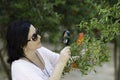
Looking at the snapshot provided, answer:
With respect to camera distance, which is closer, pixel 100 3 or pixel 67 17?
pixel 100 3

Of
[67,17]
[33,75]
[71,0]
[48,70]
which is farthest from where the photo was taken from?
[67,17]

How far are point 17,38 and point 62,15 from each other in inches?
80.1

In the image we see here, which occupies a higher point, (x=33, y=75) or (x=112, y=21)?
(x=112, y=21)

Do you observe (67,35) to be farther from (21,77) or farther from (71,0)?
(71,0)

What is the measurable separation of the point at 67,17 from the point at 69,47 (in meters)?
2.68

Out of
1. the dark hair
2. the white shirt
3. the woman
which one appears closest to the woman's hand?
the woman

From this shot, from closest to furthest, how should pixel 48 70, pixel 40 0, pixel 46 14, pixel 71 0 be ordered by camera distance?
pixel 48 70 → pixel 40 0 → pixel 46 14 → pixel 71 0

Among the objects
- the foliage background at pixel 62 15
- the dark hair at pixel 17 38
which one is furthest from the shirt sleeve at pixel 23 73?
the foliage background at pixel 62 15

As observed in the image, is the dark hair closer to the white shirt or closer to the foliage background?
the white shirt

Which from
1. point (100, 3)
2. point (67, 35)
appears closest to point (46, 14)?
point (100, 3)

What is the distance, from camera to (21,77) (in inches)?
164

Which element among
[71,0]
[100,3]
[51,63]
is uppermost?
[71,0]

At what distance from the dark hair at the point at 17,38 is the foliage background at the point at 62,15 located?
513 millimetres

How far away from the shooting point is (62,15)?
6281mm
